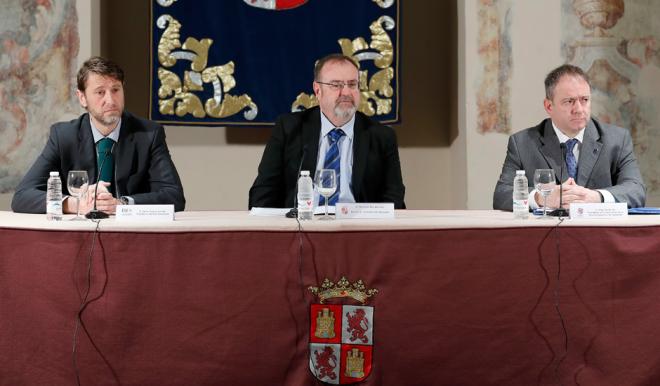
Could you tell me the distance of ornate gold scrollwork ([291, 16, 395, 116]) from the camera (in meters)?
5.61

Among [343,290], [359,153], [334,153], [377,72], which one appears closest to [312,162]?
[334,153]

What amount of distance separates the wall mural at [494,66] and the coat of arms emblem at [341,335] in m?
2.91

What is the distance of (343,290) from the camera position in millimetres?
2715

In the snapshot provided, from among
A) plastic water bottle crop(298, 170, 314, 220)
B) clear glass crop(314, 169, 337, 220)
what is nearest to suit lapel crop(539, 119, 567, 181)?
clear glass crop(314, 169, 337, 220)

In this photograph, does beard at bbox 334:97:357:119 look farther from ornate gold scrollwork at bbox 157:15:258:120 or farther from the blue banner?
ornate gold scrollwork at bbox 157:15:258:120

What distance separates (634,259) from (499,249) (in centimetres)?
47

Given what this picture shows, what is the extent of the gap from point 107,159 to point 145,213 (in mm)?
872

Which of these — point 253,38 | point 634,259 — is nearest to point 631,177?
point 634,259

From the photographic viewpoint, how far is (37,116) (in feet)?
17.0

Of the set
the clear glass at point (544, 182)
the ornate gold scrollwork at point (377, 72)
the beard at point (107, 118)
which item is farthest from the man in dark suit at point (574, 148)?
the ornate gold scrollwork at point (377, 72)

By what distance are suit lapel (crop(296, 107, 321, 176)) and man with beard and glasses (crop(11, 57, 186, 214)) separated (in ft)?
2.03

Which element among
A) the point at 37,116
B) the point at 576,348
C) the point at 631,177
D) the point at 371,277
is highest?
the point at 37,116

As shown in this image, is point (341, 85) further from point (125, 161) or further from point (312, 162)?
point (125, 161)

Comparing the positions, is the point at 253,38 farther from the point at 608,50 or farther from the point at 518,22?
the point at 608,50
